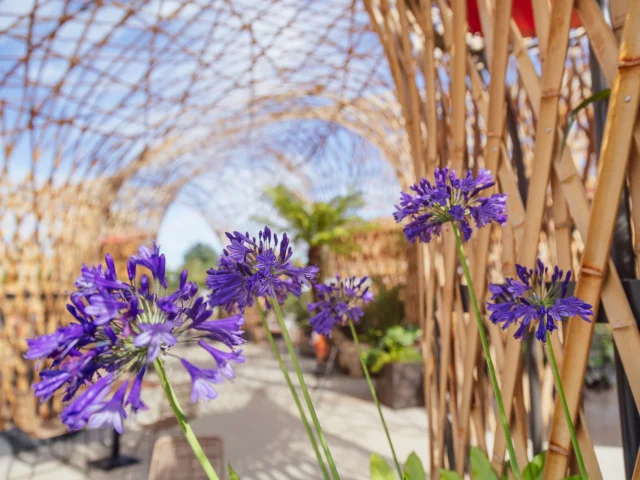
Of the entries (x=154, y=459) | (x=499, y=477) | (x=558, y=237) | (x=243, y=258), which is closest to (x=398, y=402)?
(x=154, y=459)

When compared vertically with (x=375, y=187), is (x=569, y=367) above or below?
below

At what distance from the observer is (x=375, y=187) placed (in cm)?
1409

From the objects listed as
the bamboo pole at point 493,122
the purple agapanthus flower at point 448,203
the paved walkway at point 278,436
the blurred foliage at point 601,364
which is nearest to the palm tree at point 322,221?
the paved walkway at point 278,436

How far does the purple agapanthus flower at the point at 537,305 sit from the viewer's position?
68 centimetres

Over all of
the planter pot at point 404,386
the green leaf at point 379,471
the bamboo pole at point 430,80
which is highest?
the bamboo pole at point 430,80

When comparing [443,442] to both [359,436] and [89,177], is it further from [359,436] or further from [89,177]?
[89,177]

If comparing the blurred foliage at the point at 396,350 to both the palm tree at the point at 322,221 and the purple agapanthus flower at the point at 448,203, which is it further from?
the purple agapanthus flower at the point at 448,203

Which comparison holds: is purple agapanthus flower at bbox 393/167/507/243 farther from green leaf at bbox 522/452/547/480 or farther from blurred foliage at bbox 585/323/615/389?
blurred foliage at bbox 585/323/615/389

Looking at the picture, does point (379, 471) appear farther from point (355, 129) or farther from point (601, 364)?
point (355, 129)

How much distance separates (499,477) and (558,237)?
2.23 ft

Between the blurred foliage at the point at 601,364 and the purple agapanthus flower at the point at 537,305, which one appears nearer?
the purple agapanthus flower at the point at 537,305

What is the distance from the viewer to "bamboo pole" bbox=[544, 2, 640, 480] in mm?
795

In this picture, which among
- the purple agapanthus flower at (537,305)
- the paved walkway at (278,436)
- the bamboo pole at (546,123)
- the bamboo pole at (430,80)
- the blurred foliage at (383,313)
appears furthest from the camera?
the blurred foliage at (383,313)

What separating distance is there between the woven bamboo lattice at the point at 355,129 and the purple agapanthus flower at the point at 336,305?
371 mm
